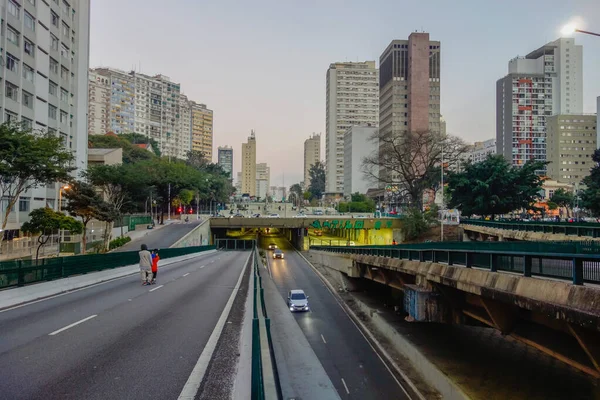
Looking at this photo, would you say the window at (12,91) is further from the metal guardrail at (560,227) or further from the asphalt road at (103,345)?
the metal guardrail at (560,227)

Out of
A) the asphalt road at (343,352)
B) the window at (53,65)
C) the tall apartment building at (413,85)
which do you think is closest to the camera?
the asphalt road at (343,352)

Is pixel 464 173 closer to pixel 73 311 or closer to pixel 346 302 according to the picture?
pixel 346 302

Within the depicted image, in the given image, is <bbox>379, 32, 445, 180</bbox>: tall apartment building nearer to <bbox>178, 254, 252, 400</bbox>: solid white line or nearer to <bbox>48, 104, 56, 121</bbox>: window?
<bbox>48, 104, 56, 121</bbox>: window

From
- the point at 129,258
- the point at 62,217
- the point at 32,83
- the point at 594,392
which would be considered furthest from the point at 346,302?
the point at 32,83

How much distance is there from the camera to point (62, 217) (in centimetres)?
4097

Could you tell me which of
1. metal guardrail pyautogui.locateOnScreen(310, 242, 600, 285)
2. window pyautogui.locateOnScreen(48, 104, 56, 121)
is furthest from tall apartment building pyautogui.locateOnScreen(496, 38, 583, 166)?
metal guardrail pyautogui.locateOnScreen(310, 242, 600, 285)

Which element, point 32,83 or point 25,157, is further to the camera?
point 32,83

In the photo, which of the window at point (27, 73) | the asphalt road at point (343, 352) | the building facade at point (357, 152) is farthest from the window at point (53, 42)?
the building facade at point (357, 152)

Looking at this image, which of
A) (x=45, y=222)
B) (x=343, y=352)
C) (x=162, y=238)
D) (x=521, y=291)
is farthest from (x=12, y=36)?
(x=521, y=291)

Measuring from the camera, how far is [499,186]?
58.4 metres

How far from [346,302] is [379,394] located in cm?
2072

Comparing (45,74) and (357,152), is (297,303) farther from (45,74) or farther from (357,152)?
(357,152)

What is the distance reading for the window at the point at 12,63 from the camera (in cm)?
4741

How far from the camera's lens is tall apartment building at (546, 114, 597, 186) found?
6462 inches
